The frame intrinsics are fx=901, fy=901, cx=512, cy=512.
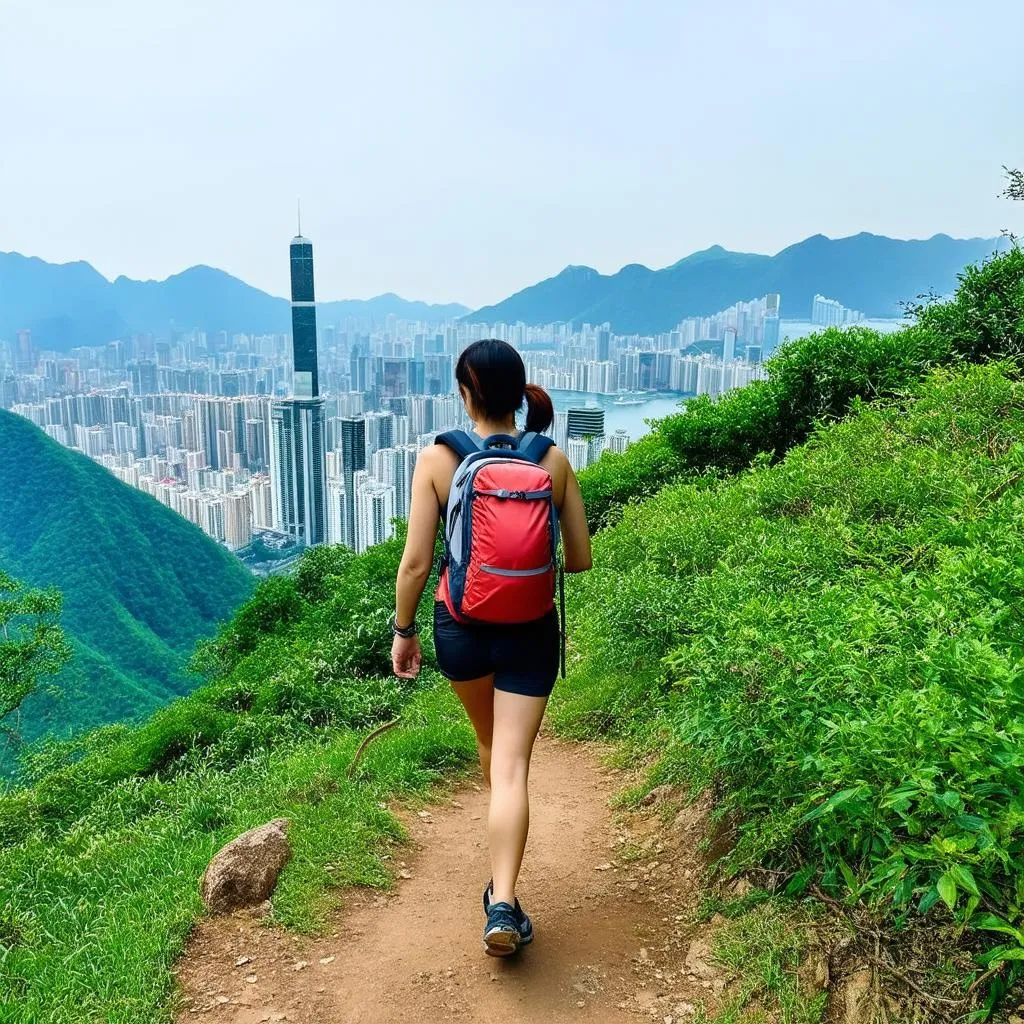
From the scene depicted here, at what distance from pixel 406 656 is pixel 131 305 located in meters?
121

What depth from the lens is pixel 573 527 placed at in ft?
8.00

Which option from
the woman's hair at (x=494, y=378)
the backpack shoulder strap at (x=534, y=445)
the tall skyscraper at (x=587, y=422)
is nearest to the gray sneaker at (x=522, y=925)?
the backpack shoulder strap at (x=534, y=445)

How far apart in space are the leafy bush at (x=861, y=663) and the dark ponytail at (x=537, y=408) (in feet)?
2.57

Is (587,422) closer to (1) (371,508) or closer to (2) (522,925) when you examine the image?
(2) (522,925)

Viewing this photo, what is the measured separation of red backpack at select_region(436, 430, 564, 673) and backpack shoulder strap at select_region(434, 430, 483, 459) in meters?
0.05

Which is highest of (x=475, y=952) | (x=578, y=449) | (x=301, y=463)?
(x=475, y=952)

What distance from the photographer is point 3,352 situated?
3637 inches

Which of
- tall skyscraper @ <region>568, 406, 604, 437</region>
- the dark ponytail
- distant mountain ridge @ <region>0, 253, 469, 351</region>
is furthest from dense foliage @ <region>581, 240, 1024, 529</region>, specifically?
distant mountain ridge @ <region>0, 253, 469, 351</region>

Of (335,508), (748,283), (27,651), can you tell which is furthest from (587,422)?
(335,508)

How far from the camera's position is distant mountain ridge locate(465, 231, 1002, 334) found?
19.2m

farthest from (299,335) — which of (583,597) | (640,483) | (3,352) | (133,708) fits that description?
(583,597)

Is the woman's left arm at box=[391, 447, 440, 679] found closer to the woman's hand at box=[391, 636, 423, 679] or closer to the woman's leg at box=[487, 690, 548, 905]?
the woman's hand at box=[391, 636, 423, 679]

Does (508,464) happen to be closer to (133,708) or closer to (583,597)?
(583,597)

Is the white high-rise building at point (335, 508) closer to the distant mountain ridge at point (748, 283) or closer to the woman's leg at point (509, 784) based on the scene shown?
the distant mountain ridge at point (748, 283)
